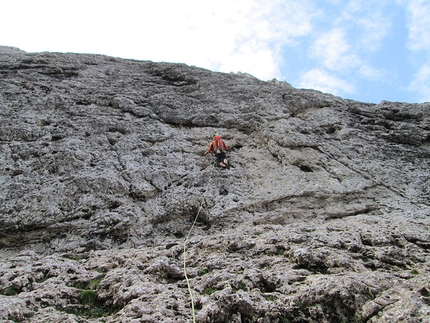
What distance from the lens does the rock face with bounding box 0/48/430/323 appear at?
4910 millimetres

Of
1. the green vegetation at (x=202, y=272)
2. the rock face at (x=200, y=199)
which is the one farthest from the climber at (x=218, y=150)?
the green vegetation at (x=202, y=272)

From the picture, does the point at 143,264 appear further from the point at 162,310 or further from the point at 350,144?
the point at 350,144

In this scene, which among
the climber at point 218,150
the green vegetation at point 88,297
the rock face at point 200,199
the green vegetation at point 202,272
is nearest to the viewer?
the rock face at point 200,199

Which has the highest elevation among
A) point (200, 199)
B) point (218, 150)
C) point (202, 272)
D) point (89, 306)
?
point (218, 150)

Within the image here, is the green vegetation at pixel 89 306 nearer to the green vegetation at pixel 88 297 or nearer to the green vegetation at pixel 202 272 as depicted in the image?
the green vegetation at pixel 88 297

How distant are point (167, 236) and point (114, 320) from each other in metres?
3.09

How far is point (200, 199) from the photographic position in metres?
8.37

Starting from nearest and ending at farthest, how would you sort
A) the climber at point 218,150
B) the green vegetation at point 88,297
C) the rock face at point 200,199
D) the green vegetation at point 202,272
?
the rock face at point 200,199 < the green vegetation at point 88,297 < the green vegetation at point 202,272 < the climber at point 218,150

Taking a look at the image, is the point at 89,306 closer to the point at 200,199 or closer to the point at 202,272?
the point at 202,272

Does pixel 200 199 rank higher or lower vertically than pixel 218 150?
lower

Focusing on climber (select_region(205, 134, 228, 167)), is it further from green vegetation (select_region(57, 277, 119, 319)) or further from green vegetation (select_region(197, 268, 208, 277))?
green vegetation (select_region(57, 277, 119, 319))

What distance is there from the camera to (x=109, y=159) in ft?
30.1

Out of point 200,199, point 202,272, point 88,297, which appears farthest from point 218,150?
point 88,297

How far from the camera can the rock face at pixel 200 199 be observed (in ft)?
16.1
